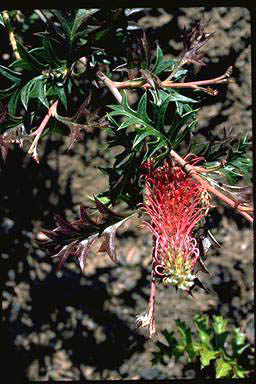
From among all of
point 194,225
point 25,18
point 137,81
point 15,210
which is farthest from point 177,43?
point 194,225

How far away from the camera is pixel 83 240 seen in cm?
106

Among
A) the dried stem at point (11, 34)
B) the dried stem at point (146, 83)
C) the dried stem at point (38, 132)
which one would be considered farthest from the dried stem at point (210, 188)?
the dried stem at point (11, 34)

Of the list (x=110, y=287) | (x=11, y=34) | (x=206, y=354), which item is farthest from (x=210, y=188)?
Answer: (x=110, y=287)

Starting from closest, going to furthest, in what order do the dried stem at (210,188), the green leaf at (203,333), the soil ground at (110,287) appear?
the dried stem at (210,188)
the green leaf at (203,333)
the soil ground at (110,287)

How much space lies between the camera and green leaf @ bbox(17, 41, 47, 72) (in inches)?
42.6

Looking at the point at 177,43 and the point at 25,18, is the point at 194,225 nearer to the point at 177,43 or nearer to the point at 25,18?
the point at 25,18

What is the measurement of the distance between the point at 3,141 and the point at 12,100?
10 cm

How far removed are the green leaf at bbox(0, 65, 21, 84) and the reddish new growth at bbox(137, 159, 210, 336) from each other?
0.31 meters

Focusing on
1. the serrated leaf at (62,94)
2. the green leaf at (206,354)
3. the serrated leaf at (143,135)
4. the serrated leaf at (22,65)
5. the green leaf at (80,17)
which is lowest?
the green leaf at (206,354)

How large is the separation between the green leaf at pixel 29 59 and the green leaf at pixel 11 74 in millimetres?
42

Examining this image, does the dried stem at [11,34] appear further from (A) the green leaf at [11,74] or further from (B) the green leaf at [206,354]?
(B) the green leaf at [206,354]

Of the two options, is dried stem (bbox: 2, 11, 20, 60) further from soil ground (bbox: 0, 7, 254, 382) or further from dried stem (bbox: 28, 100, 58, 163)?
soil ground (bbox: 0, 7, 254, 382)

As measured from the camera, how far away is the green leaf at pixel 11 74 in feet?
3.68

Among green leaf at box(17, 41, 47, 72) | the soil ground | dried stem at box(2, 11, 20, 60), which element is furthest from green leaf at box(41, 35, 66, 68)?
the soil ground
